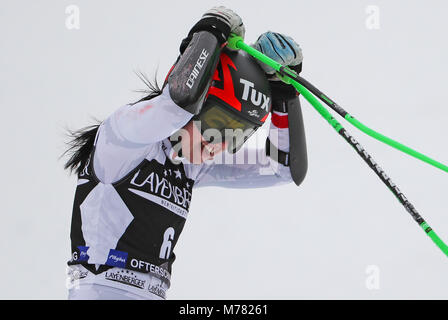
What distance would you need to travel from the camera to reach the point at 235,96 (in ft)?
7.05

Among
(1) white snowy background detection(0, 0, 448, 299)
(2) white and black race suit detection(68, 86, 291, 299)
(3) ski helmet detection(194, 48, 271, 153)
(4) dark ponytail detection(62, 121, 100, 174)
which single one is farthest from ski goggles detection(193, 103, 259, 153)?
(1) white snowy background detection(0, 0, 448, 299)

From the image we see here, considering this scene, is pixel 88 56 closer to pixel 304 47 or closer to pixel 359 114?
pixel 304 47

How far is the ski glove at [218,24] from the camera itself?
6.48ft

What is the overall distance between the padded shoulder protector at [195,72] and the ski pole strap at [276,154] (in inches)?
25.2

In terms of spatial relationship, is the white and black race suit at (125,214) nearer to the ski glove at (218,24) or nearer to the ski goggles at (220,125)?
the ski goggles at (220,125)

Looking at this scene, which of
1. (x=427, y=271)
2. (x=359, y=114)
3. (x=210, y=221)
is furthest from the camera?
(x=359, y=114)

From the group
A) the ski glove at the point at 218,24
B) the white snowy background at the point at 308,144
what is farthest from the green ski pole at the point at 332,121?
the white snowy background at the point at 308,144

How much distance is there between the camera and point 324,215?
4082mm

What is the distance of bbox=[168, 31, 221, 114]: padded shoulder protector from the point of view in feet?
6.10
